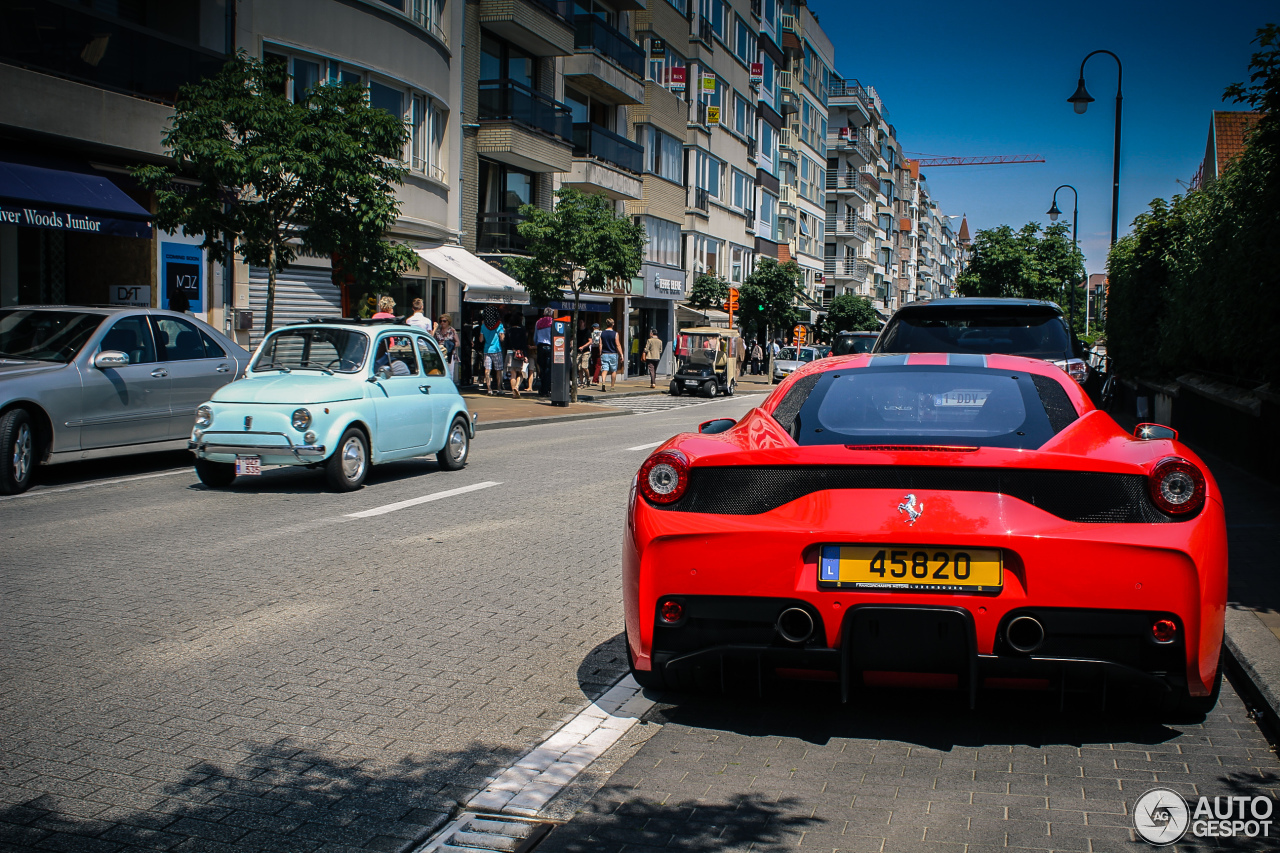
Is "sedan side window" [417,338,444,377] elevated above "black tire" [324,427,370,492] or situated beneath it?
elevated above

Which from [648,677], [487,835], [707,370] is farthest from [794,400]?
[707,370]

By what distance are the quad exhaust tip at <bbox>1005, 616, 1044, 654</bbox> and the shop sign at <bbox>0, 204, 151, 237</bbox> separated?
50.7ft

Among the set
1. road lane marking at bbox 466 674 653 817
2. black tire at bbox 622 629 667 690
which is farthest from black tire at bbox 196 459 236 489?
black tire at bbox 622 629 667 690

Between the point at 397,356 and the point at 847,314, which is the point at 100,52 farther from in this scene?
the point at 847,314

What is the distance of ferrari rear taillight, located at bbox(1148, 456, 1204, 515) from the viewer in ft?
12.6

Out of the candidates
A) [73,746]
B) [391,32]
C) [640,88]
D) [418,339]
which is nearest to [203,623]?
[73,746]

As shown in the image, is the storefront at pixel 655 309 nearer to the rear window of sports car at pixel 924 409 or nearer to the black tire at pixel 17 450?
the black tire at pixel 17 450

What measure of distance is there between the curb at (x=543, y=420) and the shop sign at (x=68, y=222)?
239 inches

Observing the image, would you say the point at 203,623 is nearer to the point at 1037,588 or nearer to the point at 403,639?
the point at 403,639

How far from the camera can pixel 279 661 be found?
5.08 m

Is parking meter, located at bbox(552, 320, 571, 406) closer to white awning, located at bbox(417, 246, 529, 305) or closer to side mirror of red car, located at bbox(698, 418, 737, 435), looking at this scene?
white awning, located at bbox(417, 246, 529, 305)

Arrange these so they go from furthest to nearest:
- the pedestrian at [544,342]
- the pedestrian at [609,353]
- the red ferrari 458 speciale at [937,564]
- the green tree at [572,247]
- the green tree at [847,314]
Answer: the green tree at [847,314]
the pedestrian at [609,353]
the green tree at [572,247]
the pedestrian at [544,342]
the red ferrari 458 speciale at [937,564]

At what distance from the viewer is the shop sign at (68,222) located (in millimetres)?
15633

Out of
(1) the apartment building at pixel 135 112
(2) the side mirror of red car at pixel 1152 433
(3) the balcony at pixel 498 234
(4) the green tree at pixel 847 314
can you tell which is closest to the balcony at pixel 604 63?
(3) the balcony at pixel 498 234
